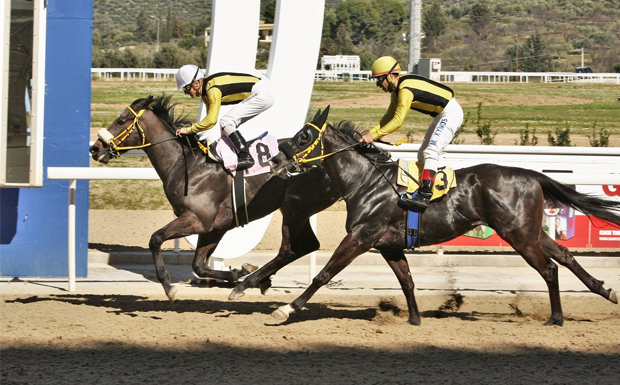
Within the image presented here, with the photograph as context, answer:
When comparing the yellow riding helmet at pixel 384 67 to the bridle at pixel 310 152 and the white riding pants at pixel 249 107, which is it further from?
the white riding pants at pixel 249 107

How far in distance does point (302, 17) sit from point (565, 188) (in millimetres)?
2926

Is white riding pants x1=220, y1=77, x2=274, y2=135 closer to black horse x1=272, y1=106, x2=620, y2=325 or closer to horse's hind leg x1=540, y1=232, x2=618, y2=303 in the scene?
black horse x1=272, y1=106, x2=620, y2=325

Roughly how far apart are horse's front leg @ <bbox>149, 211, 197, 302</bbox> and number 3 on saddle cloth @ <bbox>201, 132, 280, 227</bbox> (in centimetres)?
38

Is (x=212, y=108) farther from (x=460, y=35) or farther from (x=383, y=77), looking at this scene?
(x=460, y=35)

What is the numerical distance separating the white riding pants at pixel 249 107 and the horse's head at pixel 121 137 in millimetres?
662

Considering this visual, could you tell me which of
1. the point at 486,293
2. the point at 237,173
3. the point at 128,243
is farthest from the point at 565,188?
the point at 128,243

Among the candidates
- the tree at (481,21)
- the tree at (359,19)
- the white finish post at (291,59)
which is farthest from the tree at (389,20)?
the white finish post at (291,59)

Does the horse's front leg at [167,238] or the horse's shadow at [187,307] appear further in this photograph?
the horse's shadow at [187,307]

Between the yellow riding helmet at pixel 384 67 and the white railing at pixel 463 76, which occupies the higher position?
the yellow riding helmet at pixel 384 67

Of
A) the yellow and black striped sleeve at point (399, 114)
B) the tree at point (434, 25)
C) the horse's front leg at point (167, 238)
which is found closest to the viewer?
the yellow and black striped sleeve at point (399, 114)

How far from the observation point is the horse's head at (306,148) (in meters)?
5.29

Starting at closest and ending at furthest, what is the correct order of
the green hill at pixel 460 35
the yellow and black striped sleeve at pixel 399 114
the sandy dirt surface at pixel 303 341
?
the sandy dirt surface at pixel 303 341 → the yellow and black striped sleeve at pixel 399 114 → the green hill at pixel 460 35

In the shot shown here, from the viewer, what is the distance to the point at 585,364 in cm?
440

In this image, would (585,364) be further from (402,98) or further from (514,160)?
(514,160)
